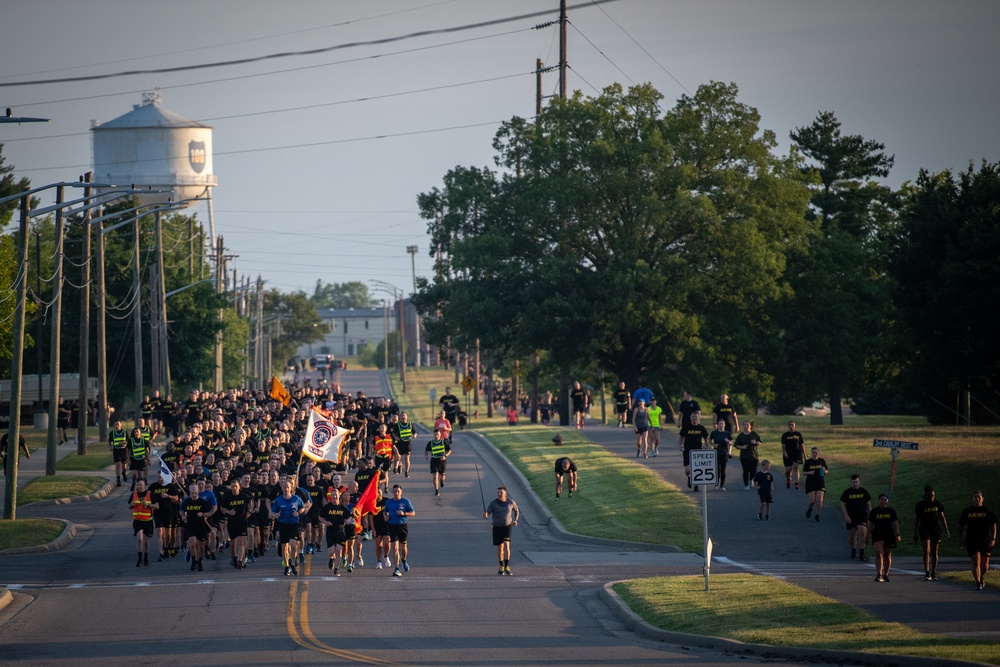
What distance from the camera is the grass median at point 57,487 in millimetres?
36594

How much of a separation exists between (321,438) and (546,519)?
5.86 meters

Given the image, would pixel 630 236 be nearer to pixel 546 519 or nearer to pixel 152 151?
pixel 546 519

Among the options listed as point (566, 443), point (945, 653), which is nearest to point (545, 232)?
point (566, 443)

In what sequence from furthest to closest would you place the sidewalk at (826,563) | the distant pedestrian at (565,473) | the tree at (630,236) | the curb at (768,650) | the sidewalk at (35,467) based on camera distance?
the tree at (630,236) < the sidewalk at (35,467) < the distant pedestrian at (565,473) < the sidewalk at (826,563) < the curb at (768,650)

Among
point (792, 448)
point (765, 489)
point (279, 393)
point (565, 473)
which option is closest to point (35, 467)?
point (279, 393)

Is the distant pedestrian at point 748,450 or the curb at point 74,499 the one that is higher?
the distant pedestrian at point 748,450

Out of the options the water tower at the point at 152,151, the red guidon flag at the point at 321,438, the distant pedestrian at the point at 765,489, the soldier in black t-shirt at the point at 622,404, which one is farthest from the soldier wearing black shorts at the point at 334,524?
the water tower at the point at 152,151

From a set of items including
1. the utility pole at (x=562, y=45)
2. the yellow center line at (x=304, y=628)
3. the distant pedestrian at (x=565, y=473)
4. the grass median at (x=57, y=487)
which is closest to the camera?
the yellow center line at (x=304, y=628)

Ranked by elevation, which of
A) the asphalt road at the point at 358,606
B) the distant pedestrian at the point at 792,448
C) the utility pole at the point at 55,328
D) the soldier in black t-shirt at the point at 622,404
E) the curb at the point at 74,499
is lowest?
the asphalt road at the point at 358,606

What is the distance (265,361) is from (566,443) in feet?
340

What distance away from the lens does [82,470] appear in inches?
1709

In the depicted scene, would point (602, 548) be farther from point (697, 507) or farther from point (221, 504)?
point (221, 504)

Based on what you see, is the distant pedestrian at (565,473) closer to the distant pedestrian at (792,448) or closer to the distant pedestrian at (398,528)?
the distant pedestrian at (792,448)

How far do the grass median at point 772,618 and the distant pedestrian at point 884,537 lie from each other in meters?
1.78
